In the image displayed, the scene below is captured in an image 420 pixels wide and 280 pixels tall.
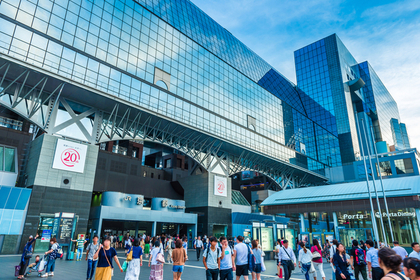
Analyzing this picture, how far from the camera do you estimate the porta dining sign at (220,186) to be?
147 ft

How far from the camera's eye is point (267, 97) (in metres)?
61.1

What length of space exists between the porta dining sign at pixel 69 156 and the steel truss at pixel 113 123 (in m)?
1.67

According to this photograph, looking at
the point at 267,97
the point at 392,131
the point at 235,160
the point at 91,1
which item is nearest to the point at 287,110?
the point at 267,97

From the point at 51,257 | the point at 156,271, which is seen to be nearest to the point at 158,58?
the point at 51,257

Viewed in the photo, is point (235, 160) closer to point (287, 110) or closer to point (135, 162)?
point (135, 162)

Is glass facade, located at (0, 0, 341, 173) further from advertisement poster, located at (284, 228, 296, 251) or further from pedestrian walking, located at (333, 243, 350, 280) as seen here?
pedestrian walking, located at (333, 243, 350, 280)

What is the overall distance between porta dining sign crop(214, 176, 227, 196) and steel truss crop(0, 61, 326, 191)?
1.43m

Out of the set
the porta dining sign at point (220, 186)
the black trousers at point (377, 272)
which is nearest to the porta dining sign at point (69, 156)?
the porta dining sign at point (220, 186)

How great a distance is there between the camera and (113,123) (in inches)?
1332

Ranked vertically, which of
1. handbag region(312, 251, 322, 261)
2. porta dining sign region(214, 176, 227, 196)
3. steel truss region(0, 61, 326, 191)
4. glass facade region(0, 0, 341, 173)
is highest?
glass facade region(0, 0, 341, 173)

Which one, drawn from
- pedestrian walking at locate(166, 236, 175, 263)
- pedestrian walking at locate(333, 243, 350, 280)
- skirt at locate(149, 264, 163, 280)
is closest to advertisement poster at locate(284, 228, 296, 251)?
pedestrian walking at locate(166, 236, 175, 263)

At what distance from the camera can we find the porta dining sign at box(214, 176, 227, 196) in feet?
147

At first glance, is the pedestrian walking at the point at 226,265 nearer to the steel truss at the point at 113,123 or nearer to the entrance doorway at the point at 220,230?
the steel truss at the point at 113,123

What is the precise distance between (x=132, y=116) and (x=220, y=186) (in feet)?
61.6
